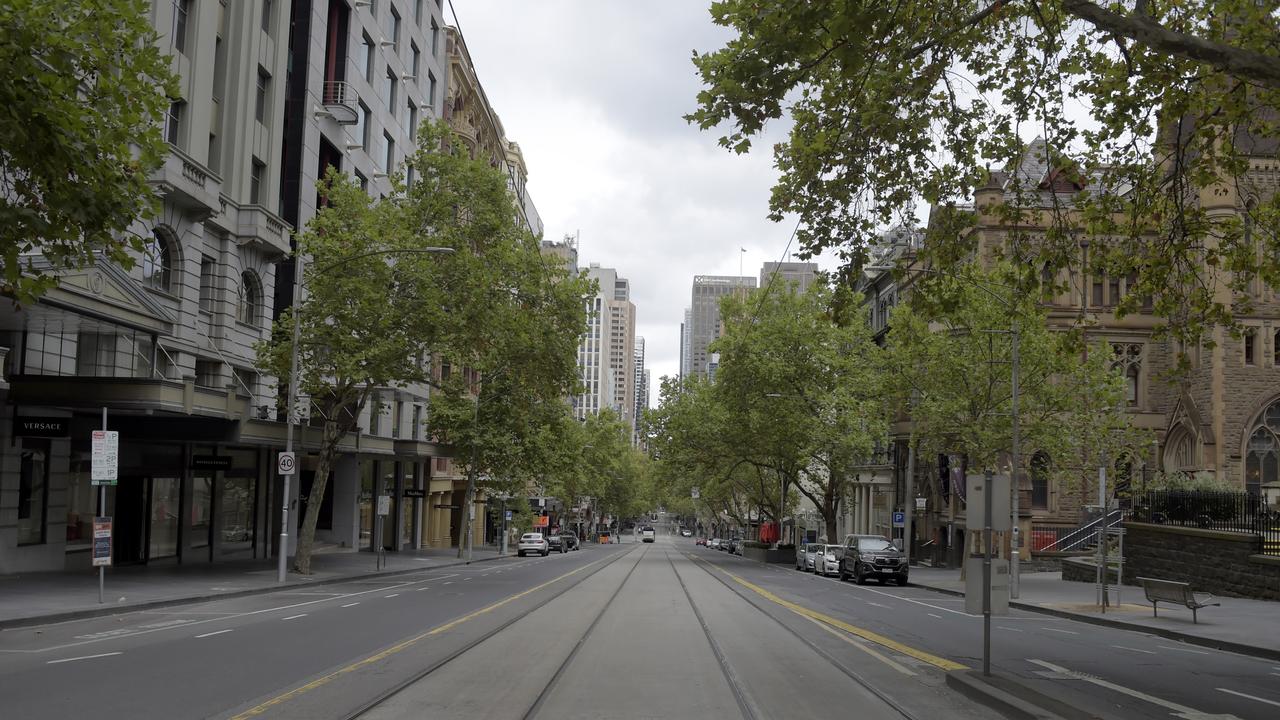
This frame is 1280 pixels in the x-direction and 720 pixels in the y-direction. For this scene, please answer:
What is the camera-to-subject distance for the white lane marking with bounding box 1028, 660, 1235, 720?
394 inches

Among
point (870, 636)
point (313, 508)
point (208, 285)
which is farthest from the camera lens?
point (208, 285)

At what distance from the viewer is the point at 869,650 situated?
14695 mm

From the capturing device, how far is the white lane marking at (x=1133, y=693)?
32.8ft

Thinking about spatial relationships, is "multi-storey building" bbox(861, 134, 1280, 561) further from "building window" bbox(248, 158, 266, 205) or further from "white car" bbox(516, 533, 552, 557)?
"white car" bbox(516, 533, 552, 557)

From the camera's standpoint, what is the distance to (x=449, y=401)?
1969 inches

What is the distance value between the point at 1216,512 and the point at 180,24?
32729 mm

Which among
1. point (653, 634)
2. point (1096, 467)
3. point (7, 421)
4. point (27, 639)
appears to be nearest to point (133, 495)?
point (7, 421)

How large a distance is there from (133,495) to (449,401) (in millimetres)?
19881

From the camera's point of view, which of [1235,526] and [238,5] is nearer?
[1235,526]

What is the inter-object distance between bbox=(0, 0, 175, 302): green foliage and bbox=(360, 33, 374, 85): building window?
35.5 meters

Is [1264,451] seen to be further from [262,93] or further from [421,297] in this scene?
[262,93]

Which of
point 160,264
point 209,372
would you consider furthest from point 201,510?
point 160,264

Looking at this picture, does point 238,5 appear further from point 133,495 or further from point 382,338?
point 133,495


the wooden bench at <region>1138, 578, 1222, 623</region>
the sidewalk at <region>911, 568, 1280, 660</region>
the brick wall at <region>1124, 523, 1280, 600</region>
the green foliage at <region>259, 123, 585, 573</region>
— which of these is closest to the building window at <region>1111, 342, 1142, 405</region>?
the brick wall at <region>1124, 523, 1280, 600</region>
